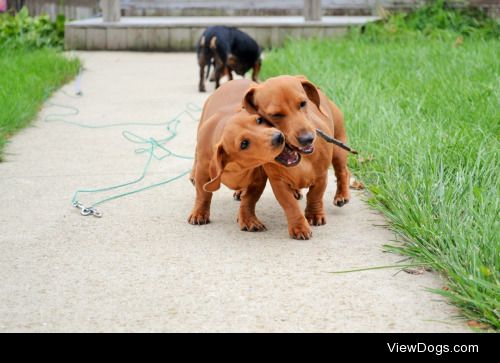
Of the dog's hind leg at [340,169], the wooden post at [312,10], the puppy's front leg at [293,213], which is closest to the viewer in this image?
the puppy's front leg at [293,213]

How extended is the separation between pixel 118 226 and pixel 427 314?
70.5 inches

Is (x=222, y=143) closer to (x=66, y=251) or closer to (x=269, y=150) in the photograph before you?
(x=269, y=150)

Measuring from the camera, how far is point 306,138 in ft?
11.3

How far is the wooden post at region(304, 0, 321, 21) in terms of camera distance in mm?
13141

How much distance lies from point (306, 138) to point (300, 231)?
0.56 m

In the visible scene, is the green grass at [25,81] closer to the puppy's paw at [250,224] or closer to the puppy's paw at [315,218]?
the puppy's paw at [250,224]

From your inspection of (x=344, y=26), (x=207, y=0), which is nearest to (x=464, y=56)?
(x=344, y=26)

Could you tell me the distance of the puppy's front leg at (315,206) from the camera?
3.96 meters

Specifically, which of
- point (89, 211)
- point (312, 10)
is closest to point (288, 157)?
point (89, 211)

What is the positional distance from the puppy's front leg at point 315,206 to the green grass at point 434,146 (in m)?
0.29

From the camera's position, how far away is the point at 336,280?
3.27 metres

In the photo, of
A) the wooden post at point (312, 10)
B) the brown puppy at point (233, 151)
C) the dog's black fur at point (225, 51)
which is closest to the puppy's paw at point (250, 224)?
the brown puppy at point (233, 151)

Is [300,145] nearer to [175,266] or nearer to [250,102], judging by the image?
[250,102]

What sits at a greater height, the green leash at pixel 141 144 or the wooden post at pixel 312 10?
the wooden post at pixel 312 10
